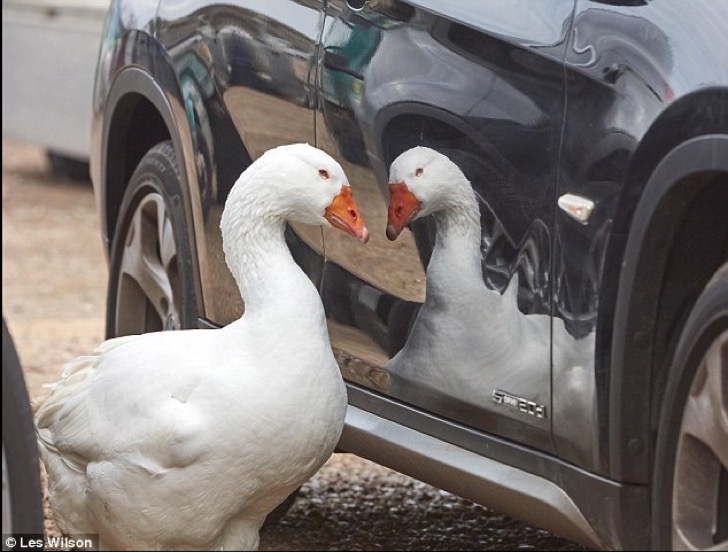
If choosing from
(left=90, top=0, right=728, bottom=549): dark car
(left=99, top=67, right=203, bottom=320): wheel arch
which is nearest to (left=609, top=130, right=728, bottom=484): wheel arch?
(left=90, top=0, right=728, bottom=549): dark car

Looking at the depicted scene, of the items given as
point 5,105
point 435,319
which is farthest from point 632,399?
point 5,105

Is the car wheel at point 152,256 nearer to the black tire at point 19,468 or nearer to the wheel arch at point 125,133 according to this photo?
the wheel arch at point 125,133

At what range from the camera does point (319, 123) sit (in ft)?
12.7

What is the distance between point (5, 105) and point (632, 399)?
11.0 meters

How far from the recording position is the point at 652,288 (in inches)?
117

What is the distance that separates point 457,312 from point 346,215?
34cm

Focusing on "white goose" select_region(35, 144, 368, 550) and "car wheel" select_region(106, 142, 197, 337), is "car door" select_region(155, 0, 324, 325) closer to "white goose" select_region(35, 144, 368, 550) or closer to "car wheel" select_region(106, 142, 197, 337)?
"car wheel" select_region(106, 142, 197, 337)

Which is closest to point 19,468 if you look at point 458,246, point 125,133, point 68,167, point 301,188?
point 301,188

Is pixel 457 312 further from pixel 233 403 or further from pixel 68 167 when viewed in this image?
pixel 68 167

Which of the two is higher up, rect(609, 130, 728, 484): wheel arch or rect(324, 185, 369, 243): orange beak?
rect(609, 130, 728, 484): wheel arch

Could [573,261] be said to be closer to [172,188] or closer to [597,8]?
[597,8]

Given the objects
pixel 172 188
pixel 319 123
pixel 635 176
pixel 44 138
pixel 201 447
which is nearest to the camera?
pixel 635 176

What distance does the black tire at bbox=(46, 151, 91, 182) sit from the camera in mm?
13641

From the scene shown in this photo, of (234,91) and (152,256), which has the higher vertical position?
(234,91)
